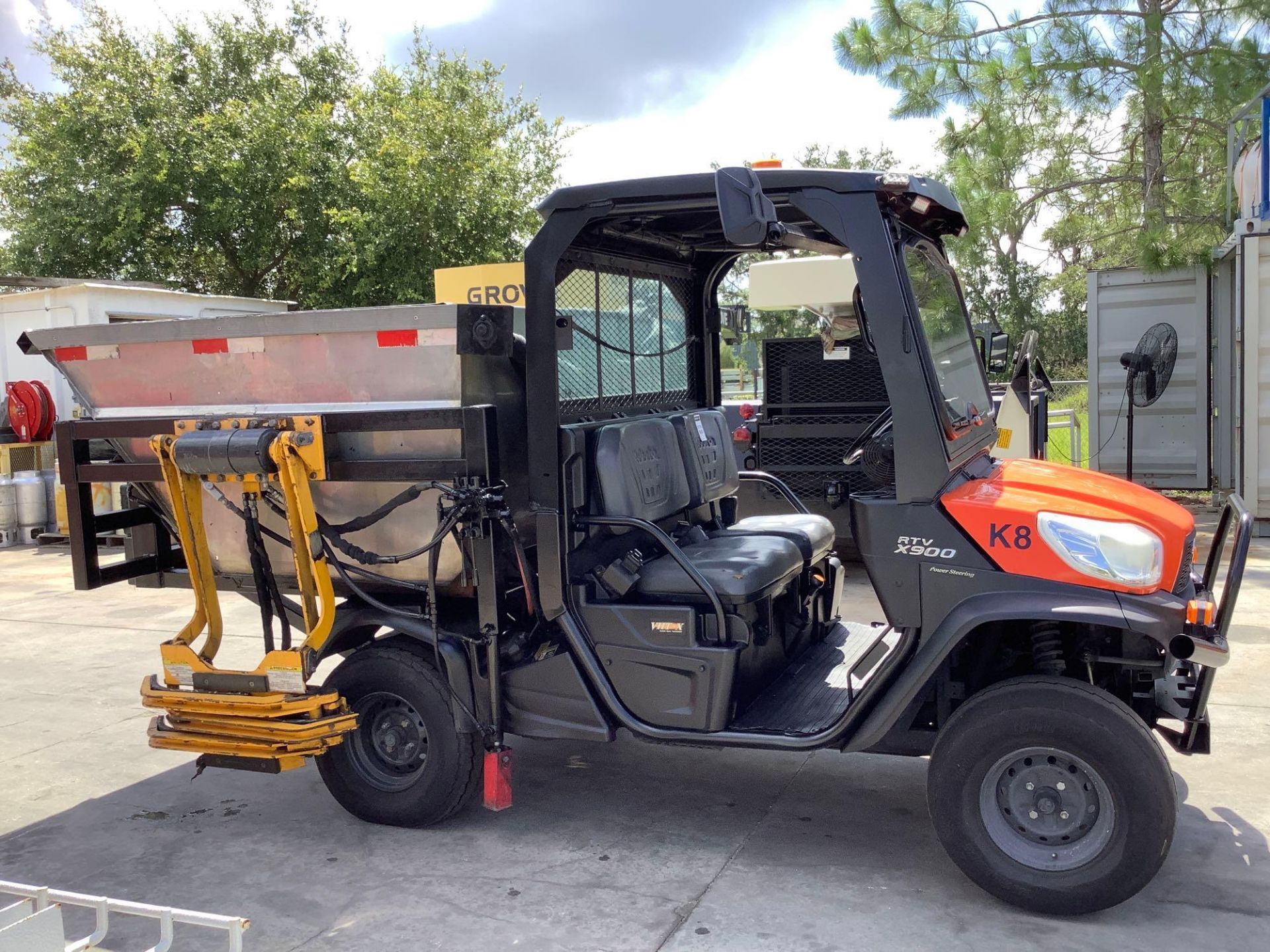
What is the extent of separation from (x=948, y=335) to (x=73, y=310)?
10720mm

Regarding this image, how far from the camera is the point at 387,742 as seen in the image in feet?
14.6

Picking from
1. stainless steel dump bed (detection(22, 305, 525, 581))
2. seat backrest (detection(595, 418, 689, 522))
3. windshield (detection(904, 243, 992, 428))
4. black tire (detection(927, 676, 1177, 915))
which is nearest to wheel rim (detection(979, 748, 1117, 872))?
black tire (detection(927, 676, 1177, 915))

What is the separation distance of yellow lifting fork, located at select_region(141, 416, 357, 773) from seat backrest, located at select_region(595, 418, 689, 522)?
1.02 metres

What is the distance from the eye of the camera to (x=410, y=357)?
4.06 metres

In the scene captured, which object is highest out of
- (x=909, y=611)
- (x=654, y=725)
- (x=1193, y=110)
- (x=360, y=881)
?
(x=1193, y=110)

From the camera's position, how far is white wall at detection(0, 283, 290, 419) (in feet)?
39.7

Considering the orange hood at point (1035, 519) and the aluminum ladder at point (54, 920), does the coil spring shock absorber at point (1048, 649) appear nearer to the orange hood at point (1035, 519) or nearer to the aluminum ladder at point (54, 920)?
the orange hood at point (1035, 519)

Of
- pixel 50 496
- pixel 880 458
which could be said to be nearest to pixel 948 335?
pixel 880 458

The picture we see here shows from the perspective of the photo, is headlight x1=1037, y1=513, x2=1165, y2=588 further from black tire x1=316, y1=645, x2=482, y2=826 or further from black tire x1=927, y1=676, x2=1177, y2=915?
black tire x1=316, y1=645, x2=482, y2=826

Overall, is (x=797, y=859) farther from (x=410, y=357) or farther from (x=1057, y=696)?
(x=410, y=357)

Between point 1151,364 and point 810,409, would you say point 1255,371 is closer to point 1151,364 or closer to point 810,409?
point 1151,364

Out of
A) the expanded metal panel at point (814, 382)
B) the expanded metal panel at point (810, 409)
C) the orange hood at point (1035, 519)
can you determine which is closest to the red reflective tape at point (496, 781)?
the orange hood at point (1035, 519)

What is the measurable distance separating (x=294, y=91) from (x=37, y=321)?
8.37 metres

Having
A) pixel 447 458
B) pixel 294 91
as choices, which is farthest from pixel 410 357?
pixel 294 91
